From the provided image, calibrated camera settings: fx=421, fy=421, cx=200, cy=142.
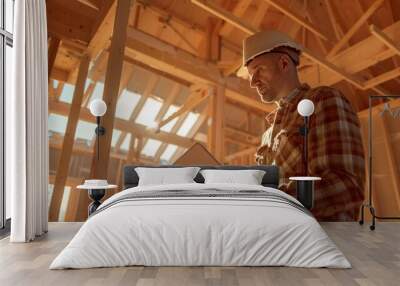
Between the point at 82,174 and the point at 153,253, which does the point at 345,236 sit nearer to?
the point at 153,253

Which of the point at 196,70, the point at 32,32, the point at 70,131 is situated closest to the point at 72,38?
the point at 70,131

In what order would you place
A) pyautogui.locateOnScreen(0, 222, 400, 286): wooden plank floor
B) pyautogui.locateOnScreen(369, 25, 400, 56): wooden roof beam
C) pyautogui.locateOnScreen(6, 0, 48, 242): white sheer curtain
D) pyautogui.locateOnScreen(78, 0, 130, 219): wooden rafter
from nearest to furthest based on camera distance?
pyautogui.locateOnScreen(0, 222, 400, 286): wooden plank floor → pyautogui.locateOnScreen(6, 0, 48, 242): white sheer curtain → pyautogui.locateOnScreen(369, 25, 400, 56): wooden roof beam → pyautogui.locateOnScreen(78, 0, 130, 219): wooden rafter

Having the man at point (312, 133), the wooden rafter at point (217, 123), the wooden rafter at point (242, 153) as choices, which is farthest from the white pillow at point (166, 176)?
the wooden rafter at point (242, 153)

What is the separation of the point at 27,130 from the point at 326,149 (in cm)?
228

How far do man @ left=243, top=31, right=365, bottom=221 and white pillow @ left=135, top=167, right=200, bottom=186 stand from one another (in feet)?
2.50

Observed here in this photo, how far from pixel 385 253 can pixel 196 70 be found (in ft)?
11.3

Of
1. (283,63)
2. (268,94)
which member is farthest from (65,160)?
(283,63)

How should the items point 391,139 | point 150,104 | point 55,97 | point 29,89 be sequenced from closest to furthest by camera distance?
1. point 29,89
2. point 391,139
3. point 55,97
4. point 150,104

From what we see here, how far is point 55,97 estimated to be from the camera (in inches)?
256

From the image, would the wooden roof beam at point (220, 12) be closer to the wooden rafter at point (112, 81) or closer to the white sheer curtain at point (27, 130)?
the wooden rafter at point (112, 81)

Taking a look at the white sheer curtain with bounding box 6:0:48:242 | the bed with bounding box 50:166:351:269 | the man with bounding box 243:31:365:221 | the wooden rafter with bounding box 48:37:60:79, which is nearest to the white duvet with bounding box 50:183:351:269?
the bed with bounding box 50:166:351:269

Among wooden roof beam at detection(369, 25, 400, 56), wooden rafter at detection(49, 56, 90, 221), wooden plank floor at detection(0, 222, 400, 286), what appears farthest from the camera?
wooden rafter at detection(49, 56, 90, 221)

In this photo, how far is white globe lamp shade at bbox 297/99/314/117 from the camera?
337 cm

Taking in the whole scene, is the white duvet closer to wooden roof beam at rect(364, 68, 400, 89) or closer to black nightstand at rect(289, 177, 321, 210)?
black nightstand at rect(289, 177, 321, 210)
